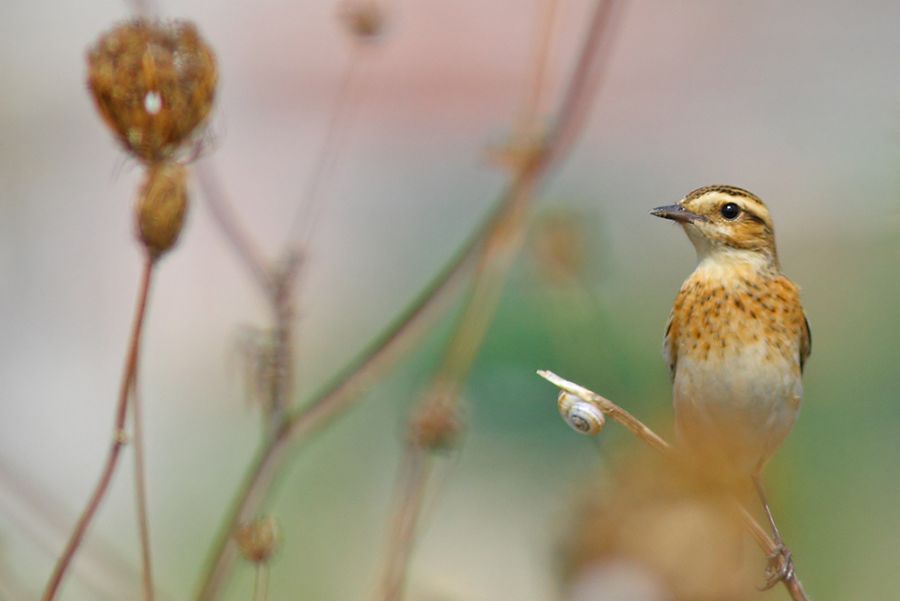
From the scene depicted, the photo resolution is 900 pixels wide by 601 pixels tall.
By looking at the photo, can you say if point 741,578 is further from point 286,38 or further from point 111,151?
point 286,38

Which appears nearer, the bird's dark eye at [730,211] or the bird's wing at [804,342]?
the bird's dark eye at [730,211]

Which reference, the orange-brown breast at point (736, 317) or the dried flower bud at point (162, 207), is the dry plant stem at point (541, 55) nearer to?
the orange-brown breast at point (736, 317)

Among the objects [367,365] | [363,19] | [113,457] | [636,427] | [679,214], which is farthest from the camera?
[363,19]

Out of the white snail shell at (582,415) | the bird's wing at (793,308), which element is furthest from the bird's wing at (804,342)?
the white snail shell at (582,415)

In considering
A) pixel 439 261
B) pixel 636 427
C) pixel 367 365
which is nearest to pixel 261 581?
pixel 367 365

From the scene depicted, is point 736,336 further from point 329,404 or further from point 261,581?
point 261,581

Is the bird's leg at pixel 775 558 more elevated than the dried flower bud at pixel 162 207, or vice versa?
the dried flower bud at pixel 162 207

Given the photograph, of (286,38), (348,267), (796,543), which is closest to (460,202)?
(348,267)

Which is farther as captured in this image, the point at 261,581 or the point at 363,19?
the point at 363,19
